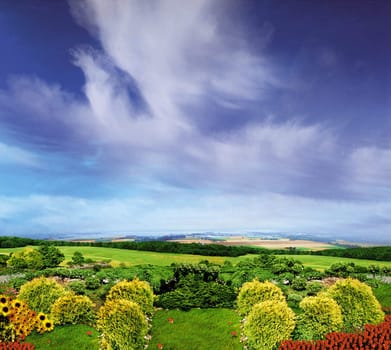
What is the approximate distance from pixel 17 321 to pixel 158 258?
14.6 m

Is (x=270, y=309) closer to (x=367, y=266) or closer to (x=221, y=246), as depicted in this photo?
(x=367, y=266)

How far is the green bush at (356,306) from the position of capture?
11.6m

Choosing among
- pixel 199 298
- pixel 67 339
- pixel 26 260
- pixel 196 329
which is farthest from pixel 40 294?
pixel 26 260

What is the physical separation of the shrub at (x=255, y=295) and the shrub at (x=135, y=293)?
3163 mm

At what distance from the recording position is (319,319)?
10398 mm

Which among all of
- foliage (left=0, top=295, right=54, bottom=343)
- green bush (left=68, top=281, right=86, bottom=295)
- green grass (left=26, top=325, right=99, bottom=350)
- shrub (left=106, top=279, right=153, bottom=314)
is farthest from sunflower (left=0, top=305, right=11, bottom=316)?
green bush (left=68, top=281, right=86, bottom=295)

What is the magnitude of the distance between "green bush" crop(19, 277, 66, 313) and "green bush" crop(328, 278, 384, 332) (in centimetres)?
938

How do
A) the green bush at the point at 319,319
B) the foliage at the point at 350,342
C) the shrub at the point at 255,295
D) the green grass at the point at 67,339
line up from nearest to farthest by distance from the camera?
1. the foliage at the point at 350,342
2. the green grass at the point at 67,339
3. the green bush at the point at 319,319
4. the shrub at the point at 255,295

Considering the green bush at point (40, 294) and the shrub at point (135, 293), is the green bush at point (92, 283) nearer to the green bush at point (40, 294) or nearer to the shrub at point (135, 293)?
the green bush at point (40, 294)

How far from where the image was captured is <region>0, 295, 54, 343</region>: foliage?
9.61 metres


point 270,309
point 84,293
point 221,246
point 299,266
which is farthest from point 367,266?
point 84,293

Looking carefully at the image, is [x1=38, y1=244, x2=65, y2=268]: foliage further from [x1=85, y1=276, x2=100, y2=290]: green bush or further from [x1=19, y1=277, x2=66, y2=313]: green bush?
[x1=19, y1=277, x2=66, y2=313]: green bush

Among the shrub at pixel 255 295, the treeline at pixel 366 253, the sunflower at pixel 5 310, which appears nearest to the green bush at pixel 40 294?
the sunflower at pixel 5 310

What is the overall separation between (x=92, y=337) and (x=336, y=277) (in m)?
14.8
